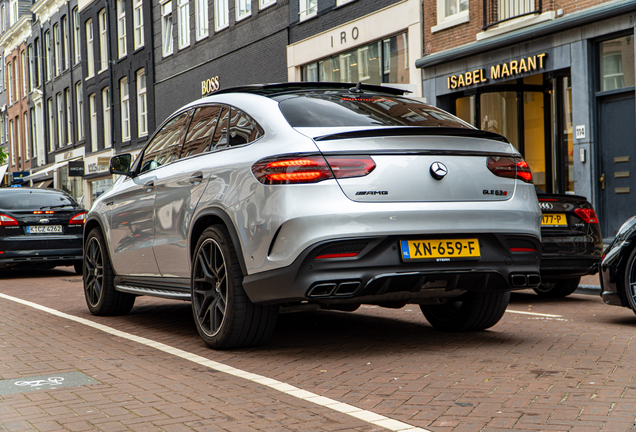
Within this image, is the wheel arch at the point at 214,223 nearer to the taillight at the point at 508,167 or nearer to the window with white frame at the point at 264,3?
the taillight at the point at 508,167

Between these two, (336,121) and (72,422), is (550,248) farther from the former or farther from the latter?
(72,422)

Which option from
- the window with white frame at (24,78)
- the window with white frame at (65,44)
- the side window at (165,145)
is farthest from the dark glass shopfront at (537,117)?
the window with white frame at (24,78)

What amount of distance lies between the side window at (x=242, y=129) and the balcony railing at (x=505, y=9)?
10550mm

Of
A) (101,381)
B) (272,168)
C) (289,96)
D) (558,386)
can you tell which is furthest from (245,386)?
(289,96)

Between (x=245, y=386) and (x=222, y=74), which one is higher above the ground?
(x=222, y=74)

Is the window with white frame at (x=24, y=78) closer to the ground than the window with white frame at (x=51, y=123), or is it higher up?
higher up

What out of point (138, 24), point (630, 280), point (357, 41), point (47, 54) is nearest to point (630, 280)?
point (630, 280)

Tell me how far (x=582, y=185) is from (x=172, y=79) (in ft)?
62.4

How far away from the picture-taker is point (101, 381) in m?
4.68

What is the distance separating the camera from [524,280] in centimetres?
522

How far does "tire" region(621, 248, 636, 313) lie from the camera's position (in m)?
6.52

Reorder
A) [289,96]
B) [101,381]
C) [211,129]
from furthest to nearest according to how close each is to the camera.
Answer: [211,129] → [289,96] → [101,381]

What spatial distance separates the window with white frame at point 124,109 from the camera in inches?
1358

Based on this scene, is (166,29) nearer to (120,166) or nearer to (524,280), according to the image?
(120,166)
